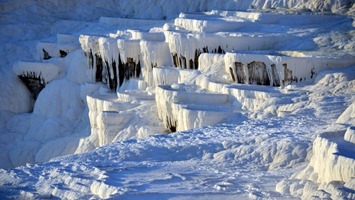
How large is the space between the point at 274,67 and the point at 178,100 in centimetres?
221

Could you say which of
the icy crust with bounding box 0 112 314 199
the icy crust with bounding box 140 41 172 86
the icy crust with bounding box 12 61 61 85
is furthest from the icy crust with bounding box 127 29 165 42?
the icy crust with bounding box 0 112 314 199

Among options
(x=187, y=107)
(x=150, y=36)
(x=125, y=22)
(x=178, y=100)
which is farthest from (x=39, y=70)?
(x=187, y=107)

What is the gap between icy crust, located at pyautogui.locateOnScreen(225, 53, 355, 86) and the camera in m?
17.1

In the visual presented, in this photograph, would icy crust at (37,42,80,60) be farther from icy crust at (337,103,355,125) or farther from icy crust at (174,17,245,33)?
icy crust at (337,103,355,125)

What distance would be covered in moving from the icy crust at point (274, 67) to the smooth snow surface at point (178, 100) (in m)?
0.03

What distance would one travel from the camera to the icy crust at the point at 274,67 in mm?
17125

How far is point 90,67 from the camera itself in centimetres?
2472

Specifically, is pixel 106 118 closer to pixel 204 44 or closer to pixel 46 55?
pixel 204 44

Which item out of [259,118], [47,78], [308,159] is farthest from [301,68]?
[47,78]

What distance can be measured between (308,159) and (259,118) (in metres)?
3.95

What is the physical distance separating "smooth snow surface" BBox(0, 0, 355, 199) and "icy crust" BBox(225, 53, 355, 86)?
0.09 ft

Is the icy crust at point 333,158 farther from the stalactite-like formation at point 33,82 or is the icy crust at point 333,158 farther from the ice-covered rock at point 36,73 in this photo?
the stalactite-like formation at point 33,82

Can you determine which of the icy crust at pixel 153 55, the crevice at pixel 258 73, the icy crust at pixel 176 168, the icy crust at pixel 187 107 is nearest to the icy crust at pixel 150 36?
the icy crust at pixel 153 55

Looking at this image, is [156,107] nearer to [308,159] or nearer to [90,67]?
[90,67]
